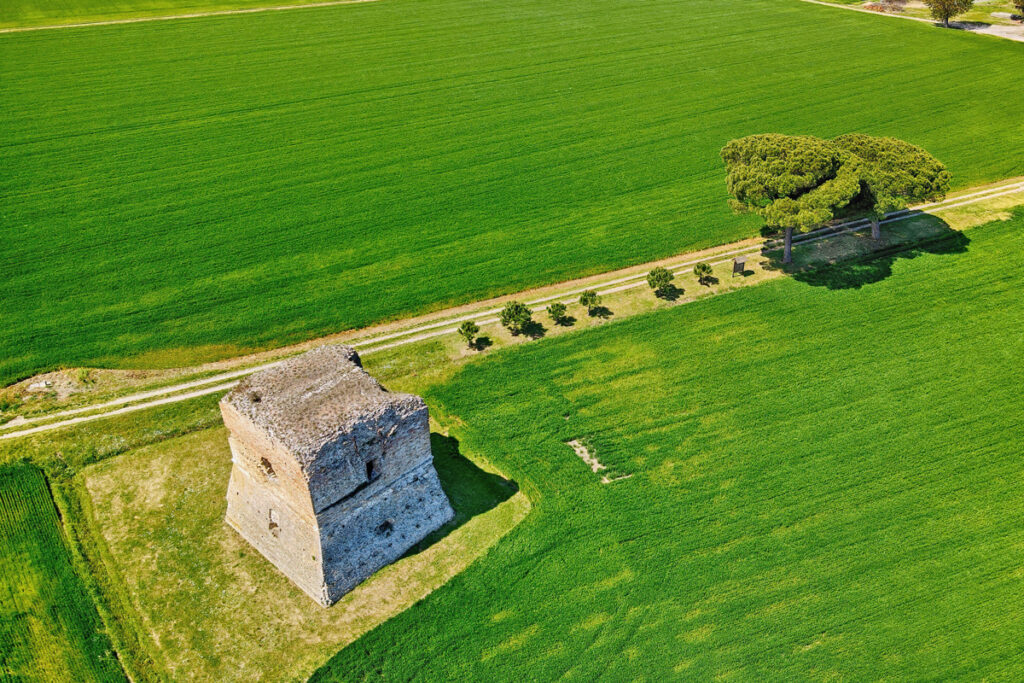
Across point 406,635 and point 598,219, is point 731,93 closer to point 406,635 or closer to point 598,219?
point 598,219

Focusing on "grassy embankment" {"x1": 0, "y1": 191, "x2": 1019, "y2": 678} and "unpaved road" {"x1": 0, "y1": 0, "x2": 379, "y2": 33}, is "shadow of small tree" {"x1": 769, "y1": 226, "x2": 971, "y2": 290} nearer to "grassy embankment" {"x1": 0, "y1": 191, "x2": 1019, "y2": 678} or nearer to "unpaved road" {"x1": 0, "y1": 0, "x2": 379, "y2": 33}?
"grassy embankment" {"x1": 0, "y1": 191, "x2": 1019, "y2": 678}

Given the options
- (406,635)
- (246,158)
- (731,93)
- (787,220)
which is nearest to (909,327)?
(787,220)

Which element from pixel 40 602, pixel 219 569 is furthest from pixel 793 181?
pixel 40 602

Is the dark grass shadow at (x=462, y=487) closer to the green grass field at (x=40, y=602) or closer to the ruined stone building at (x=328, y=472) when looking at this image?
the ruined stone building at (x=328, y=472)

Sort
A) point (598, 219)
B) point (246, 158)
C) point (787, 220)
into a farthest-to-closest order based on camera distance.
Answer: point (246, 158), point (598, 219), point (787, 220)

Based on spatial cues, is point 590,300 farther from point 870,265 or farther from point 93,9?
point 93,9

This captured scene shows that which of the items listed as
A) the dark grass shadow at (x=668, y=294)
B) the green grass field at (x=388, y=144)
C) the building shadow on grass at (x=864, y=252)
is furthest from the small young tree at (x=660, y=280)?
the building shadow on grass at (x=864, y=252)
